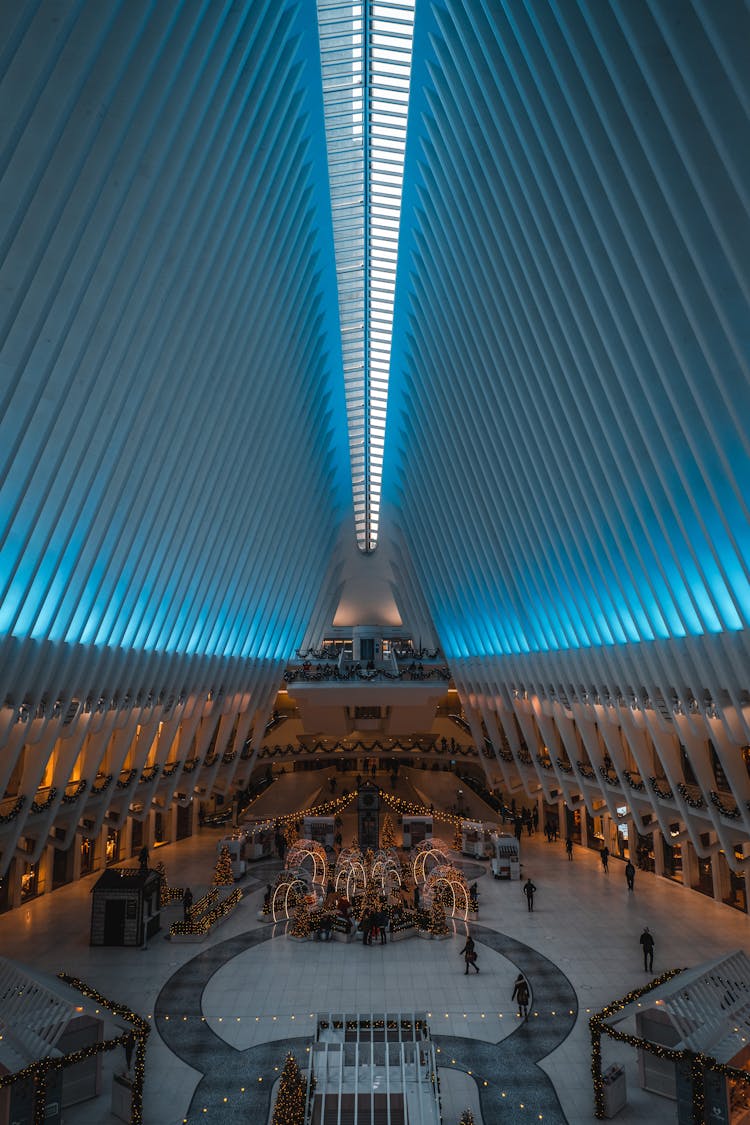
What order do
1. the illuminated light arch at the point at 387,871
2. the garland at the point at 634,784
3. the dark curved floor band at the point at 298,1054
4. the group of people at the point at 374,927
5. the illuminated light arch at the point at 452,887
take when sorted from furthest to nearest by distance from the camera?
the garland at the point at 634,784
the illuminated light arch at the point at 387,871
the illuminated light arch at the point at 452,887
the group of people at the point at 374,927
the dark curved floor band at the point at 298,1054

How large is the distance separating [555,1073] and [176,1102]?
5619mm

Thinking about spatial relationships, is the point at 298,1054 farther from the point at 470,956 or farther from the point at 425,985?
the point at 470,956

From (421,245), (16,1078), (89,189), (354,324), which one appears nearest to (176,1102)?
(16,1078)

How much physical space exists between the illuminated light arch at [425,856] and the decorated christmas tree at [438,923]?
7.90 ft

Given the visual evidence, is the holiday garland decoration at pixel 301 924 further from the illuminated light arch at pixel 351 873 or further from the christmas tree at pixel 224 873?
the christmas tree at pixel 224 873

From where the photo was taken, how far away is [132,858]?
26.9 meters

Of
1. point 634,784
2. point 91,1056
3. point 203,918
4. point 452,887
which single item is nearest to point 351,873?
point 452,887

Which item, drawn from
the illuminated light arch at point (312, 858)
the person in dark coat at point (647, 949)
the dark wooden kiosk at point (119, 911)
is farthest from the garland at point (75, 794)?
the person in dark coat at point (647, 949)

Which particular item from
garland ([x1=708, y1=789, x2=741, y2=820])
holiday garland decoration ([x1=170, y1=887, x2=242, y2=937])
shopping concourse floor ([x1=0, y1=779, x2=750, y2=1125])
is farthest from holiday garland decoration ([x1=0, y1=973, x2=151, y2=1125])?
garland ([x1=708, y1=789, x2=741, y2=820])

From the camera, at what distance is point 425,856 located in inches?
919

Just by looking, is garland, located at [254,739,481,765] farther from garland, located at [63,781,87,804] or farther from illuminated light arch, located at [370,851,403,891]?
garland, located at [63,781,87,804]

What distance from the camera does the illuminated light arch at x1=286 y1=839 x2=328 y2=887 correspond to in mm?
22078

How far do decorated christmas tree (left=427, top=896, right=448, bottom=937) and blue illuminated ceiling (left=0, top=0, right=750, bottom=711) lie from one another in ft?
26.1

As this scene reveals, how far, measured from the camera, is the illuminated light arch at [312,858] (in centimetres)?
2208
